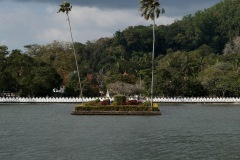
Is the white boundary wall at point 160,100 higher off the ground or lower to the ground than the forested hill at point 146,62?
lower

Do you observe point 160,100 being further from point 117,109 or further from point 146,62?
point 146,62

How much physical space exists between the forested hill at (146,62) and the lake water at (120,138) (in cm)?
4615

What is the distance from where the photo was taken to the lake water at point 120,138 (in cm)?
3188

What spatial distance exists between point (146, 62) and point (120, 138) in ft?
336

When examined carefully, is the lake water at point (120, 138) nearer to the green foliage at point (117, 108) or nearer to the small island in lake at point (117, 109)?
the small island in lake at point (117, 109)

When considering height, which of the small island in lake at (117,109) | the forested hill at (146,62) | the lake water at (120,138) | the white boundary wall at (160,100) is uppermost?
the forested hill at (146,62)

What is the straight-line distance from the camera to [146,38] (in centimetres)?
18038

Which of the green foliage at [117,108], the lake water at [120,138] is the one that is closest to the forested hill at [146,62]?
the green foliage at [117,108]

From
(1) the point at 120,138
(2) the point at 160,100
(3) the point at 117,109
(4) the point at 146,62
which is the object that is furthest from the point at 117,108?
(4) the point at 146,62

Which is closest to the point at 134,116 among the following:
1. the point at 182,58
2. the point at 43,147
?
the point at 43,147

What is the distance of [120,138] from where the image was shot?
3972 centimetres

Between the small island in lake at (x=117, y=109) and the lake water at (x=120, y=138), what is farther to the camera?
the small island in lake at (x=117, y=109)

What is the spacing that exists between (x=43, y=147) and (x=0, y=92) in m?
75.4

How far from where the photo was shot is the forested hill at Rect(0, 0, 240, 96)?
103 meters
